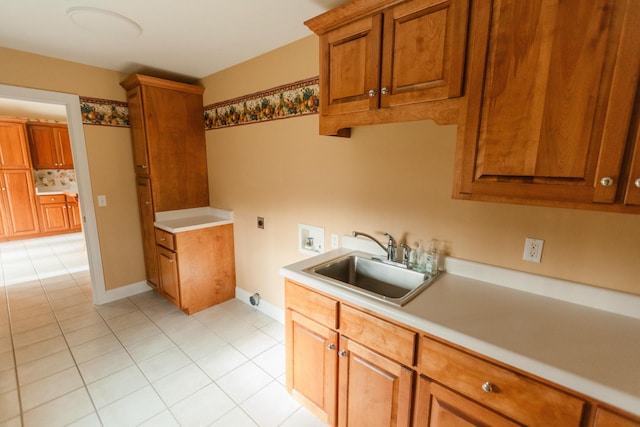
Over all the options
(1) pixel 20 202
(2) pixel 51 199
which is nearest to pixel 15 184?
(1) pixel 20 202

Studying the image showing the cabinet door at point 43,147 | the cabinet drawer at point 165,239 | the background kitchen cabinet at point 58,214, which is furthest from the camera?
the background kitchen cabinet at point 58,214

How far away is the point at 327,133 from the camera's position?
163 centimetres

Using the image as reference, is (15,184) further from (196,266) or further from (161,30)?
(161,30)

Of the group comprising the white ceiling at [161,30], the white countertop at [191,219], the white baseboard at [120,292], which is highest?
the white ceiling at [161,30]

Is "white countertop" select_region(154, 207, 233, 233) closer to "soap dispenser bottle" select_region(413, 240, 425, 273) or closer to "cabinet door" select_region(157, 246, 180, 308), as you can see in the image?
"cabinet door" select_region(157, 246, 180, 308)

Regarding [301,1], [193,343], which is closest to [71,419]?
[193,343]

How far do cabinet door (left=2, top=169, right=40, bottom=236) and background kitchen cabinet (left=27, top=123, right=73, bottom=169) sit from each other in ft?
1.24

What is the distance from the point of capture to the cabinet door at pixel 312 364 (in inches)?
56.5

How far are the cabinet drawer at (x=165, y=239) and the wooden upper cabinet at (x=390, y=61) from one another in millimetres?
1878

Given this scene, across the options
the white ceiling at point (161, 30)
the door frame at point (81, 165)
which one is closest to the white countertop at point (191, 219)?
the door frame at point (81, 165)

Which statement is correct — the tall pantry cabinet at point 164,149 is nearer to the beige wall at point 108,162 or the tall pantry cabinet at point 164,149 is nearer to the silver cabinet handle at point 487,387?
the beige wall at point 108,162

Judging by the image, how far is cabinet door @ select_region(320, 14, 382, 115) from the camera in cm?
136

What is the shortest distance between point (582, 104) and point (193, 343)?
9.04ft

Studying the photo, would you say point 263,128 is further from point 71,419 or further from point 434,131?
point 71,419
